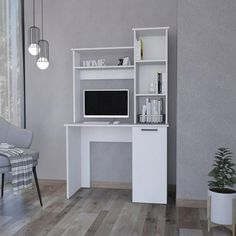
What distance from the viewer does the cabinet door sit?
3.31m

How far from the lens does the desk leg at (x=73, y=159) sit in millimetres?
3504

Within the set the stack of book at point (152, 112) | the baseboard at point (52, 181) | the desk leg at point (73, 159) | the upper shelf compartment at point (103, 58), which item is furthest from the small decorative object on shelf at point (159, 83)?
the baseboard at point (52, 181)

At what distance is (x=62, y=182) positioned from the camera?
13.6 ft

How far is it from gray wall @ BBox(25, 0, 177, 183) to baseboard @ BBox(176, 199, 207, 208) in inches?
24.2

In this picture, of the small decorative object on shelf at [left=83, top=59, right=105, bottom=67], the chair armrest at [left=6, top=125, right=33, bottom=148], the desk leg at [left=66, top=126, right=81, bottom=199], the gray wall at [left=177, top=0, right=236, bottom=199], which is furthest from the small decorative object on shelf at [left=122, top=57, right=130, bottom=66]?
the chair armrest at [left=6, top=125, right=33, bottom=148]

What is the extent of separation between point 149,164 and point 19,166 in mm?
1344

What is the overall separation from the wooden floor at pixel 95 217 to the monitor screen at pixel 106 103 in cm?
96

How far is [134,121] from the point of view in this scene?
3.63 metres

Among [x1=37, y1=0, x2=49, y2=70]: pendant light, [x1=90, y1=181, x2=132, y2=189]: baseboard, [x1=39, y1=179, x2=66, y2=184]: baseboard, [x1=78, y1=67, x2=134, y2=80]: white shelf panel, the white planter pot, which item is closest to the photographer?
the white planter pot

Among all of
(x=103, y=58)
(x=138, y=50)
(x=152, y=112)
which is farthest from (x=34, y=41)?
(x=152, y=112)

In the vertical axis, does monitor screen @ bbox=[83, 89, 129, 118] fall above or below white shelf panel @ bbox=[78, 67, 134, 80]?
below

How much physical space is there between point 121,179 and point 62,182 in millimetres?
809

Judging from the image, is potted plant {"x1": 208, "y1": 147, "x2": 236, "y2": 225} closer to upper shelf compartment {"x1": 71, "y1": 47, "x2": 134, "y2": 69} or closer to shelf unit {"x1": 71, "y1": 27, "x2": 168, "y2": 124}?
shelf unit {"x1": 71, "y1": 27, "x2": 168, "y2": 124}

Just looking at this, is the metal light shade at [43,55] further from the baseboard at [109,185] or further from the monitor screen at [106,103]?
the baseboard at [109,185]
